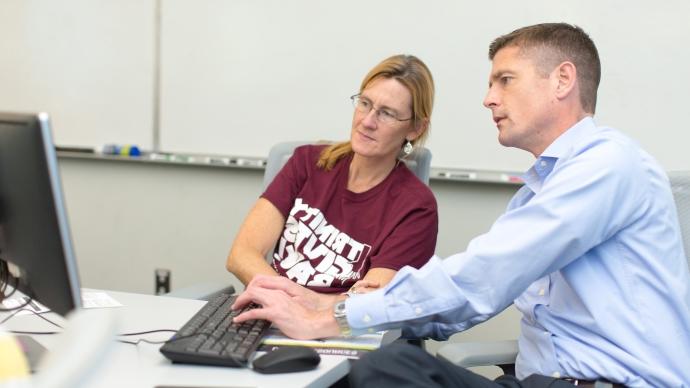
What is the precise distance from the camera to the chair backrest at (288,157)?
2035mm

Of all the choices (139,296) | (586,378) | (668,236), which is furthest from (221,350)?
(668,236)

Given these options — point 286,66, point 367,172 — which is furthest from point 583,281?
point 286,66

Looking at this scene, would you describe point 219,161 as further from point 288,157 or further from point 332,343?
point 332,343

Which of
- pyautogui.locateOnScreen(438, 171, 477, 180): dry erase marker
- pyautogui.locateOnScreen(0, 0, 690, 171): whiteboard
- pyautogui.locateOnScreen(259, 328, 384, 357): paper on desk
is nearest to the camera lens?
pyautogui.locateOnScreen(259, 328, 384, 357): paper on desk

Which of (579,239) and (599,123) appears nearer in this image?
(579,239)

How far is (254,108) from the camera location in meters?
2.85

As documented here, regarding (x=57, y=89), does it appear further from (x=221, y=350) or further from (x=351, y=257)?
(x=221, y=350)

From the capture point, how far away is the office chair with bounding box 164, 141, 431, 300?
69.1 inches

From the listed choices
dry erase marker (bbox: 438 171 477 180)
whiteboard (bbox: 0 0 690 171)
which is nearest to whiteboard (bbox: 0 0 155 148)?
whiteboard (bbox: 0 0 690 171)

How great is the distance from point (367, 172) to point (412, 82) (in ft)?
0.86

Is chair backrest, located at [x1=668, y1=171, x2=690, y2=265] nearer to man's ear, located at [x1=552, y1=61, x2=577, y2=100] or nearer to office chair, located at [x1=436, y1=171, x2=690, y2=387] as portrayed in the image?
office chair, located at [x1=436, y1=171, x2=690, y2=387]

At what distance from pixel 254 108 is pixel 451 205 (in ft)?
2.72

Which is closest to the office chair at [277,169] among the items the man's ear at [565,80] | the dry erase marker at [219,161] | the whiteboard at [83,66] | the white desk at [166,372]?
the white desk at [166,372]

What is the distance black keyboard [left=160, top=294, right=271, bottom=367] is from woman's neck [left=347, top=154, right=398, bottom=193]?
2.15 ft
